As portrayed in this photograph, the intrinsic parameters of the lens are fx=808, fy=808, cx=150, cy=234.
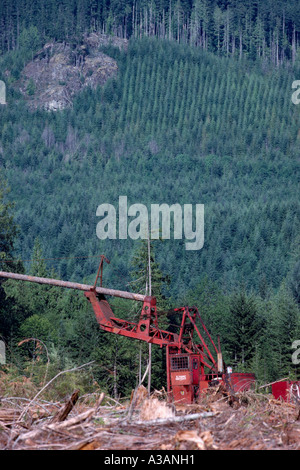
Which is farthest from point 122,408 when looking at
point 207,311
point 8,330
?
point 207,311

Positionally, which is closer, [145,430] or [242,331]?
[145,430]

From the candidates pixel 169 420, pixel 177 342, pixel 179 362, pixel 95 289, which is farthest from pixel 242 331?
pixel 169 420

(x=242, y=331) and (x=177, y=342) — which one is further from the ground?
(x=177, y=342)

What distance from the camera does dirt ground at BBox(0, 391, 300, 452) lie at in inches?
312

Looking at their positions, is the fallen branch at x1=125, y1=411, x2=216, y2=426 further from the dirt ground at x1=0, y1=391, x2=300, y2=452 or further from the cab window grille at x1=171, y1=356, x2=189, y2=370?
the cab window grille at x1=171, y1=356, x2=189, y2=370

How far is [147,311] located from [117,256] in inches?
6221

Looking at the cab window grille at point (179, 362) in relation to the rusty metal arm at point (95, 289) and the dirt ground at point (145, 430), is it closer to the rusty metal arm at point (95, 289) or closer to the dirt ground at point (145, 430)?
the rusty metal arm at point (95, 289)

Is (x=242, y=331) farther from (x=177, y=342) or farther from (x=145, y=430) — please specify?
(x=145, y=430)

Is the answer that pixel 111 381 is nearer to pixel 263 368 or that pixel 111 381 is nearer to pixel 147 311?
pixel 263 368

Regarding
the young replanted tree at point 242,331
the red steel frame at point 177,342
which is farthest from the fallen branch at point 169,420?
the young replanted tree at point 242,331

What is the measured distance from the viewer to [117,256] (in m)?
188

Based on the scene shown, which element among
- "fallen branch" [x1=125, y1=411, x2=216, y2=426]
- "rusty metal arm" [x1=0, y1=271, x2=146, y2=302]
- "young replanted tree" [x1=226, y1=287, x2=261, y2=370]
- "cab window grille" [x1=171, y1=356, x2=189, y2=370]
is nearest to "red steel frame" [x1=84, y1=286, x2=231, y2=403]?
"cab window grille" [x1=171, y1=356, x2=189, y2=370]

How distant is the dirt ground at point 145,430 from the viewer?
26.0ft

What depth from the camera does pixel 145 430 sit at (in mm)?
8484
